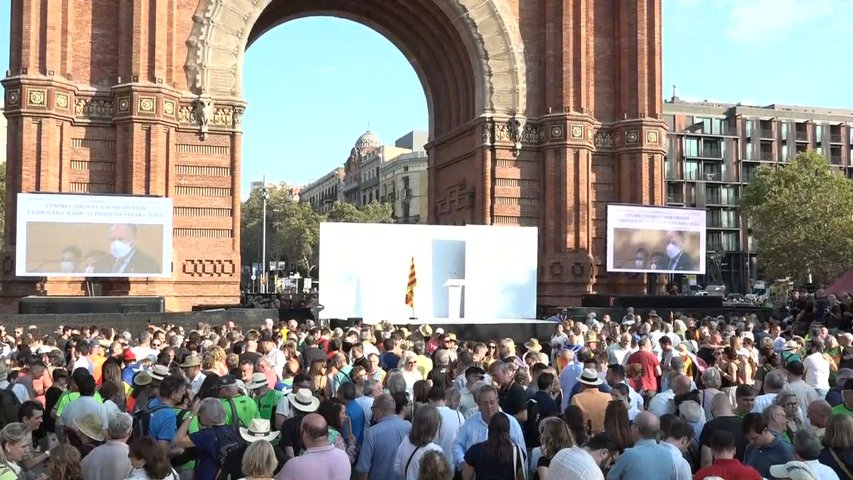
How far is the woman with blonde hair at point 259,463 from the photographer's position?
5.72 metres

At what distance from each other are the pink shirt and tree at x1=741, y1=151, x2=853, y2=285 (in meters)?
58.6

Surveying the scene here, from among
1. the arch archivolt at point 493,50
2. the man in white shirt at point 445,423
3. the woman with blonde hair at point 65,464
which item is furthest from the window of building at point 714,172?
the woman with blonde hair at point 65,464

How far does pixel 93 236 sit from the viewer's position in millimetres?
26203

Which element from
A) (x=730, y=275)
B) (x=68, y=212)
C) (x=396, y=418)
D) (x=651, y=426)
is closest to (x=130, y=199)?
(x=68, y=212)

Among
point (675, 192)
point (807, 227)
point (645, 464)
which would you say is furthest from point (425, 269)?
point (675, 192)

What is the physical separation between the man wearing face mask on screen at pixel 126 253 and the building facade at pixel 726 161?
246 ft

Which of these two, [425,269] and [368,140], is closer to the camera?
[425,269]

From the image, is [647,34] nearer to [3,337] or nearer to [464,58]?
[464,58]

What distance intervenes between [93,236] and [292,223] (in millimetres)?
63179

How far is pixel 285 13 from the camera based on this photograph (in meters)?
36.2

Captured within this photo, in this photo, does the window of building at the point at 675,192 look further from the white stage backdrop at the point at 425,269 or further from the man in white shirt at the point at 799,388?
the man in white shirt at the point at 799,388

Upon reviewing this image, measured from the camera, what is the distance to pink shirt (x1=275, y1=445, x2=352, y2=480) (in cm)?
622

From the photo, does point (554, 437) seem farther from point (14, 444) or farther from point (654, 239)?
point (654, 239)

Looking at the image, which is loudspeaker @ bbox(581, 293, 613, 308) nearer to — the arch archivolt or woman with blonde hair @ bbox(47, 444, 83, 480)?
the arch archivolt
